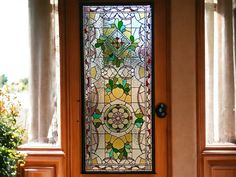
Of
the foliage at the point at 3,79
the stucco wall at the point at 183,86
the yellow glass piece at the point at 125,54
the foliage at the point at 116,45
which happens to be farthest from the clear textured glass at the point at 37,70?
the stucco wall at the point at 183,86

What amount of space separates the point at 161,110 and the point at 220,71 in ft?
1.97

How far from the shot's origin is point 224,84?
2.95 metres

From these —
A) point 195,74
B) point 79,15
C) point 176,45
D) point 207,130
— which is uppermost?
point 79,15

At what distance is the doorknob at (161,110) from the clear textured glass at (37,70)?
85 centimetres

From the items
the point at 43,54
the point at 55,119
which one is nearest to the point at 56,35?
the point at 43,54

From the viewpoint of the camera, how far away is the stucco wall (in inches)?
115

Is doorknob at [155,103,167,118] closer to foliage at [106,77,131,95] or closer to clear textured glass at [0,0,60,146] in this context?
foliage at [106,77,131,95]

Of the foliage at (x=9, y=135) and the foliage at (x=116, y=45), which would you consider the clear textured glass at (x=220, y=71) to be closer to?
the foliage at (x=116, y=45)

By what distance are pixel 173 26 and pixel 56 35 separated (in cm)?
99

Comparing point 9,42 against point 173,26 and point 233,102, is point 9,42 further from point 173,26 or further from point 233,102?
point 233,102

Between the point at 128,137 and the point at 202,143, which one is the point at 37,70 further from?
the point at 202,143

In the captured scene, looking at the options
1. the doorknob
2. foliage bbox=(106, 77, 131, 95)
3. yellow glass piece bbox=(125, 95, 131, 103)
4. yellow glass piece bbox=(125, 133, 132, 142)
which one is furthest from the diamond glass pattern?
yellow glass piece bbox=(125, 133, 132, 142)

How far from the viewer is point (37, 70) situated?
2.96 meters

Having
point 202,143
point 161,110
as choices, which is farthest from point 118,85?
point 202,143
